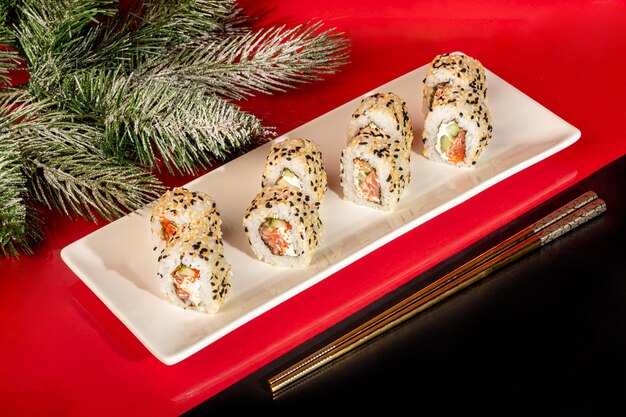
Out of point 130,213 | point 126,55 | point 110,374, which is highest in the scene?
point 126,55

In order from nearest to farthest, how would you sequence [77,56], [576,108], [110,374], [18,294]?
[110,374]
[18,294]
[77,56]
[576,108]

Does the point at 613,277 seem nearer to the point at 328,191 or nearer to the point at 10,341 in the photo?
the point at 328,191

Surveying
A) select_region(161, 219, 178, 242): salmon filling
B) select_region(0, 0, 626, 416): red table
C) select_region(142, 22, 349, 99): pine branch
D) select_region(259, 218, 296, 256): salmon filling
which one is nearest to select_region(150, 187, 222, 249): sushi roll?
select_region(161, 219, 178, 242): salmon filling

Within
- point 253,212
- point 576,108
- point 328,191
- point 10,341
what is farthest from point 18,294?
point 576,108

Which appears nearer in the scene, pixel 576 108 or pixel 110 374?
pixel 110 374

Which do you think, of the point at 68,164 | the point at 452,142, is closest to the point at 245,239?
the point at 68,164

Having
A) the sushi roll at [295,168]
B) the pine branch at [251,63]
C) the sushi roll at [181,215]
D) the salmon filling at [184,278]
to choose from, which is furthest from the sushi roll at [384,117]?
the salmon filling at [184,278]
